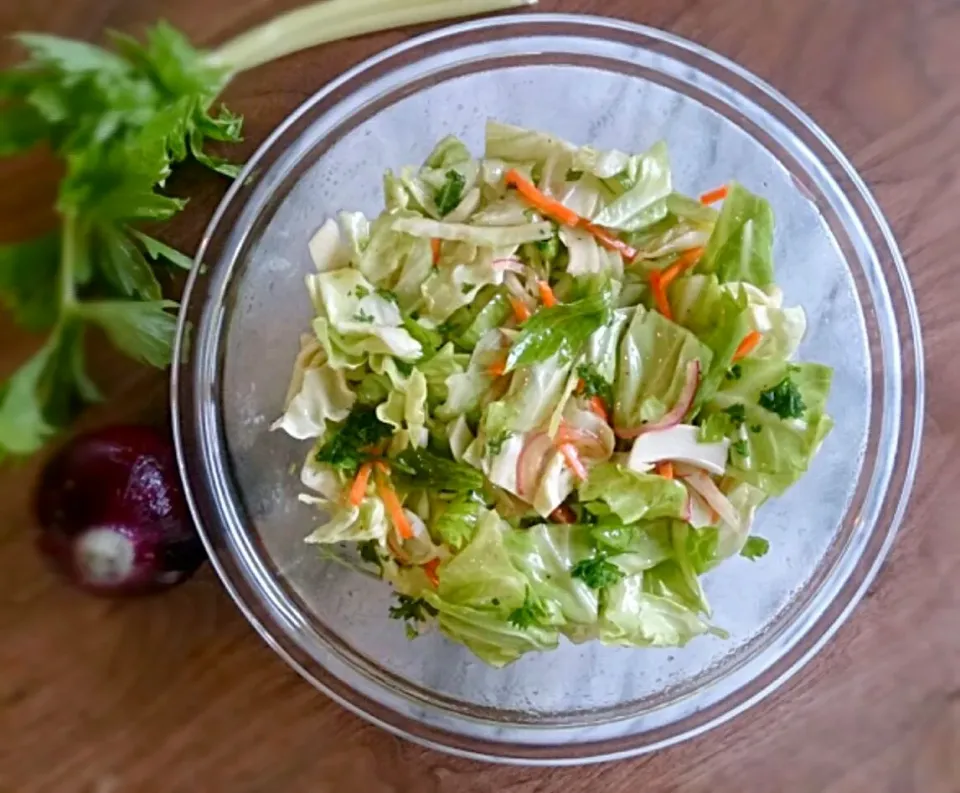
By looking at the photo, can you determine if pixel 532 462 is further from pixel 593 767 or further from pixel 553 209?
pixel 593 767

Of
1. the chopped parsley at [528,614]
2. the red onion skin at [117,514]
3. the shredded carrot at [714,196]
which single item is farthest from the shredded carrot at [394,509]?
the shredded carrot at [714,196]

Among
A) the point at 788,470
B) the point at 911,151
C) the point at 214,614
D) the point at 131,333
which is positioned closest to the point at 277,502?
the point at 214,614

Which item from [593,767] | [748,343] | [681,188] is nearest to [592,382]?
[748,343]

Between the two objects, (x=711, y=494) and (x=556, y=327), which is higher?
(x=556, y=327)

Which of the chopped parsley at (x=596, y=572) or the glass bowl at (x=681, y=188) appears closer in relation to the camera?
the chopped parsley at (x=596, y=572)

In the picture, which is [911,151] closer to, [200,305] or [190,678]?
[200,305]

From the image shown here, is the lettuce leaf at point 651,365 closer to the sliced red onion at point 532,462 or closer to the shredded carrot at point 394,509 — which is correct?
the sliced red onion at point 532,462

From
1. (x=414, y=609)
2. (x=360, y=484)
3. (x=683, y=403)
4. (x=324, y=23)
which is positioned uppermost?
(x=324, y=23)
